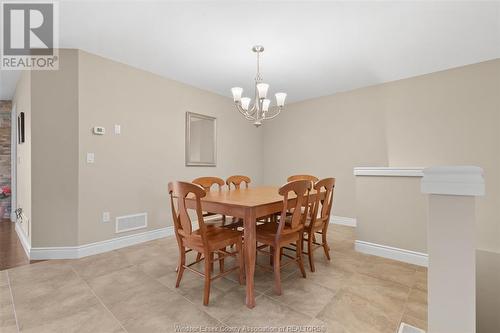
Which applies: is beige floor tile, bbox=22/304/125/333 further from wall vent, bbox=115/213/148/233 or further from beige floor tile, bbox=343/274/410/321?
beige floor tile, bbox=343/274/410/321

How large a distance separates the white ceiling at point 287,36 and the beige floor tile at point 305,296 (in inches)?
93.7

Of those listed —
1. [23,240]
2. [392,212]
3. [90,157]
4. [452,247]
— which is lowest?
[23,240]

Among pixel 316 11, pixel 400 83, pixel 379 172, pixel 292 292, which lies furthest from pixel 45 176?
pixel 400 83

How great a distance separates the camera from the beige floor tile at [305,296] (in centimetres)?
167

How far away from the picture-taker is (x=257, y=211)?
1.72m

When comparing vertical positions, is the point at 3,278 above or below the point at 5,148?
below

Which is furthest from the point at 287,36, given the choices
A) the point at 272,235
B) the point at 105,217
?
the point at 105,217

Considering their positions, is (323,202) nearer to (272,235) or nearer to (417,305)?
(272,235)

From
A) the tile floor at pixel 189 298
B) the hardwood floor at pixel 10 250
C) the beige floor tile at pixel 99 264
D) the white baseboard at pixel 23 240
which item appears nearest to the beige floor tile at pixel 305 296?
the tile floor at pixel 189 298

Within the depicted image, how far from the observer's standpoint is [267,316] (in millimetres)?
1572

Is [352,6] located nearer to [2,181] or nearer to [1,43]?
[1,43]

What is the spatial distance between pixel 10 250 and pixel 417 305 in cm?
427

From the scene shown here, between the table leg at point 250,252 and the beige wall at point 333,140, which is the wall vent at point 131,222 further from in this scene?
the beige wall at point 333,140

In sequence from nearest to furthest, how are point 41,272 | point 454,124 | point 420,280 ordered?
point 420,280 → point 41,272 → point 454,124
